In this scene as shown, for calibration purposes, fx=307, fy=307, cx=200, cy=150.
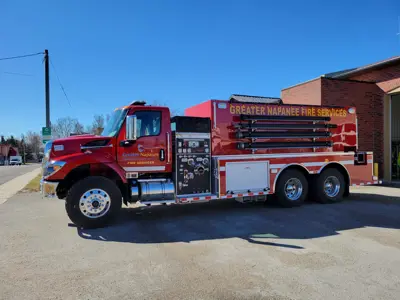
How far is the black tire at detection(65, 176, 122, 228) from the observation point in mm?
6556

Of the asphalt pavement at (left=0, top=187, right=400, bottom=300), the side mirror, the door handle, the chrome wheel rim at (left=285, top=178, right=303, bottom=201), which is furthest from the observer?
the chrome wheel rim at (left=285, top=178, right=303, bottom=201)

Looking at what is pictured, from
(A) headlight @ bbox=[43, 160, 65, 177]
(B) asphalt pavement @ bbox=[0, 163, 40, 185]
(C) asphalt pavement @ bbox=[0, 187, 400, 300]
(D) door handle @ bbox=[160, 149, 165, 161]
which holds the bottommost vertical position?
(B) asphalt pavement @ bbox=[0, 163, 40, 185]

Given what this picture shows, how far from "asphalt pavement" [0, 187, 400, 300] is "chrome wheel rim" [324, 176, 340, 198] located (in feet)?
4.59

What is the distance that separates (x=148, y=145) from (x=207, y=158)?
156 cm

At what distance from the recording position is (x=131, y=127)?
6.95 metres

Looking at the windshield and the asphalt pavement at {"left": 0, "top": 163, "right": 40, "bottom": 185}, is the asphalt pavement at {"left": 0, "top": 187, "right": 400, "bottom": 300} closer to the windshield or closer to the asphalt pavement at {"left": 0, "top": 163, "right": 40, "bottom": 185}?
the windshield

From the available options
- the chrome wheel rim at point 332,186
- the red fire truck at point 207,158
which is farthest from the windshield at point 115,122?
the chrome wheel rim at point 332,186

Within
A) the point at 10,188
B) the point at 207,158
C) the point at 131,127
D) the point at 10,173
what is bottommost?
the point at 10,173

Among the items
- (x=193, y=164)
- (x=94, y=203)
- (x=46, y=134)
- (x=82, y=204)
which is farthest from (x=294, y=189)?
(x=46, y=134)

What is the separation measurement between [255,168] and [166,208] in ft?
9.51

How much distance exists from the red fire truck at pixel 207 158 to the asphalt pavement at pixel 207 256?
709mm

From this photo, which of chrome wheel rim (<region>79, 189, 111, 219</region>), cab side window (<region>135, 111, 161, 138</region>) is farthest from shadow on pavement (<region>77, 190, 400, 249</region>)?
cab side window (<region>135, 111, 161, 138</region>)

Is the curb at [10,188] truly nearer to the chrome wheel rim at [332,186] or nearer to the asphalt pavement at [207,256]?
the asphalt pavement at [207,256]

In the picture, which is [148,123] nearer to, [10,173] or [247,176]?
[247,176]
